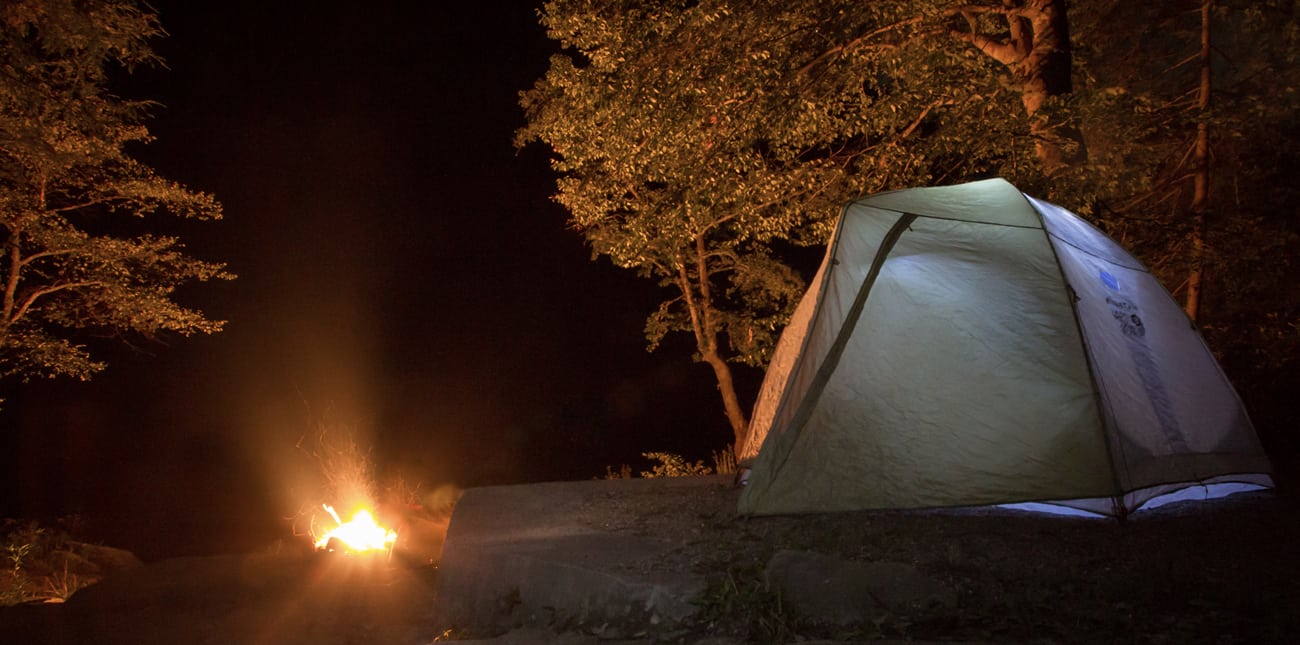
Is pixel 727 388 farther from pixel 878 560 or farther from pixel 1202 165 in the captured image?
pixel 878 560

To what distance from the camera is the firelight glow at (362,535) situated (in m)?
6.87

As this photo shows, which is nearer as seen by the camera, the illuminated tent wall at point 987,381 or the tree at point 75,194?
the illuminated tent wall at point 987,381

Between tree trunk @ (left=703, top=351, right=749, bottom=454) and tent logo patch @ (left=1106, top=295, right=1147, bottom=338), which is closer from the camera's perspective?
tent logo patch @ (left=1106, top=295, right=1147, bottom=338)

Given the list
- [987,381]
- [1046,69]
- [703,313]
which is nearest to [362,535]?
[987,381]

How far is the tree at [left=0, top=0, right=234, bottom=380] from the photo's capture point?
8453mm

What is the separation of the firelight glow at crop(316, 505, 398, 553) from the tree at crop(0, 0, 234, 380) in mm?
5105

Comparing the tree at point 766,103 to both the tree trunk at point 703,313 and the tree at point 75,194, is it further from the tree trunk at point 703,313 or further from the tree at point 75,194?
the tree at point 75,194

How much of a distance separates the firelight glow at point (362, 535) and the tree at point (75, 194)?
5105 mm

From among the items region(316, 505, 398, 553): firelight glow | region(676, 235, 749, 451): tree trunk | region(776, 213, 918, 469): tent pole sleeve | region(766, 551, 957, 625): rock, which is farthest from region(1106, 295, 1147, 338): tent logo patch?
region(676, 235, 749, 451): tree trunk

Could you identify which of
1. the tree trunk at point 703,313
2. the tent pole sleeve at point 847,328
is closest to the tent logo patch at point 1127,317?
the tent pole sleeve at point 847,328

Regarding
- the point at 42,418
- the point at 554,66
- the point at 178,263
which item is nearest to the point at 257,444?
the point at 42,418

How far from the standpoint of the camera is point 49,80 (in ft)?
31.1

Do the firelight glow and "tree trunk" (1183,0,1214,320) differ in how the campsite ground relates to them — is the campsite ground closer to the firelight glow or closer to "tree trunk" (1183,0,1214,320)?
the firelight glow

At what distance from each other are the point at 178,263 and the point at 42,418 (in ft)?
31.9
